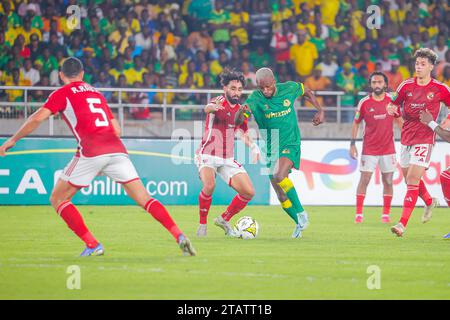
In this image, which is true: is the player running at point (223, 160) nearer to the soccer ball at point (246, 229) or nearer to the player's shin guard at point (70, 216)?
the soccer ball at point (246, 229)

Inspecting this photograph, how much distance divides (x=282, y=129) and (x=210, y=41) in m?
10.5

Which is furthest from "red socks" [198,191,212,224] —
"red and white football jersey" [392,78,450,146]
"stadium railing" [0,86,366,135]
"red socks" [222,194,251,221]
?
"stadium railing" [0,86,366,135]

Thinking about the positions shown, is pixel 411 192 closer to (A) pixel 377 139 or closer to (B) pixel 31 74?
(A) pixel 377 139

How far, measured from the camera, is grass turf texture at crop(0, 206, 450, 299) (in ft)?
26.7

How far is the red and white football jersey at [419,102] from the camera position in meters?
13.3

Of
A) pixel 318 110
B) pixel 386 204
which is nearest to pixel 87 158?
pixel 318 110

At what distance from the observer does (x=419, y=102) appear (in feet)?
43.8

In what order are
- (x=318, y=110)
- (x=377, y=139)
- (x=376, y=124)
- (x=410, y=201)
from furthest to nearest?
(x=377, y=139)
(x=376, y=124)
(x=318, y=110)
(x=410, y=201)

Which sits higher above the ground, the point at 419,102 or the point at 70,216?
the point at 419,102

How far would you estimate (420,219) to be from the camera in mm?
17016

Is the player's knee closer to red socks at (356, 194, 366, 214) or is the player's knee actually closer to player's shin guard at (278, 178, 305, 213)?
player's shin guard at (278, 178, 305, 213)
